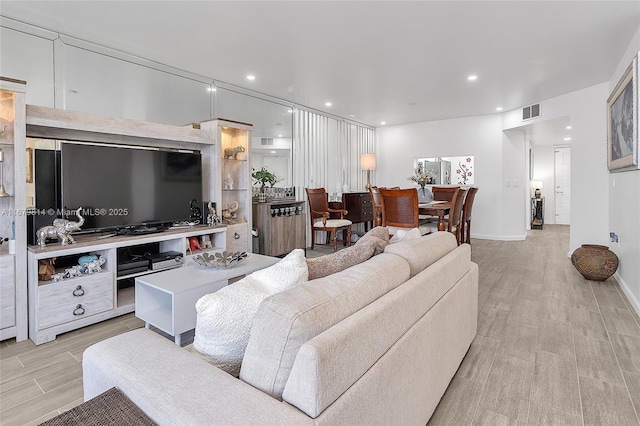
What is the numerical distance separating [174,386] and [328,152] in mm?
6020

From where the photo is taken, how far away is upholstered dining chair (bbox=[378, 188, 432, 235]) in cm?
399

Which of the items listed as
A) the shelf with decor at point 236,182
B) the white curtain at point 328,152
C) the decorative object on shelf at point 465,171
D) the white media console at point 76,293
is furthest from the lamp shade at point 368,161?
the white media console at point 76,293

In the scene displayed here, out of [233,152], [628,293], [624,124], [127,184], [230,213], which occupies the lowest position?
[628,293]

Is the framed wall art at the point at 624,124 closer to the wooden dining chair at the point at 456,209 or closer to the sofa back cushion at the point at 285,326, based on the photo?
the wooden dining chair at the point at 456,209

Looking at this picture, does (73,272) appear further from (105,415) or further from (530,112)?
(530,112)

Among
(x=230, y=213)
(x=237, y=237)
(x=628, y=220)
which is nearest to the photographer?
(x=628, y=220)

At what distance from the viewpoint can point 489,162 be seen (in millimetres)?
6820

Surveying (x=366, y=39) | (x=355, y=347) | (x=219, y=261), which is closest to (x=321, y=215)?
(x=366, y=39)

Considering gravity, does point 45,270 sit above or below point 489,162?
below

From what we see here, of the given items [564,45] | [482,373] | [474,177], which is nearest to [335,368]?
[482,373]

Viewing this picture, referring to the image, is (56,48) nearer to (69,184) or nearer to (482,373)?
(69,184)

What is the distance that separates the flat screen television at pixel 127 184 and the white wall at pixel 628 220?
4.29 m

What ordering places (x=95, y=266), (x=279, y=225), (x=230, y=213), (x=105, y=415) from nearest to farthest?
(x=105, y=415), (x=95, y=266), (x=230, y=213), (x=279, y=225)

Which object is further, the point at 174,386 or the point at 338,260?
the point at 338,260
